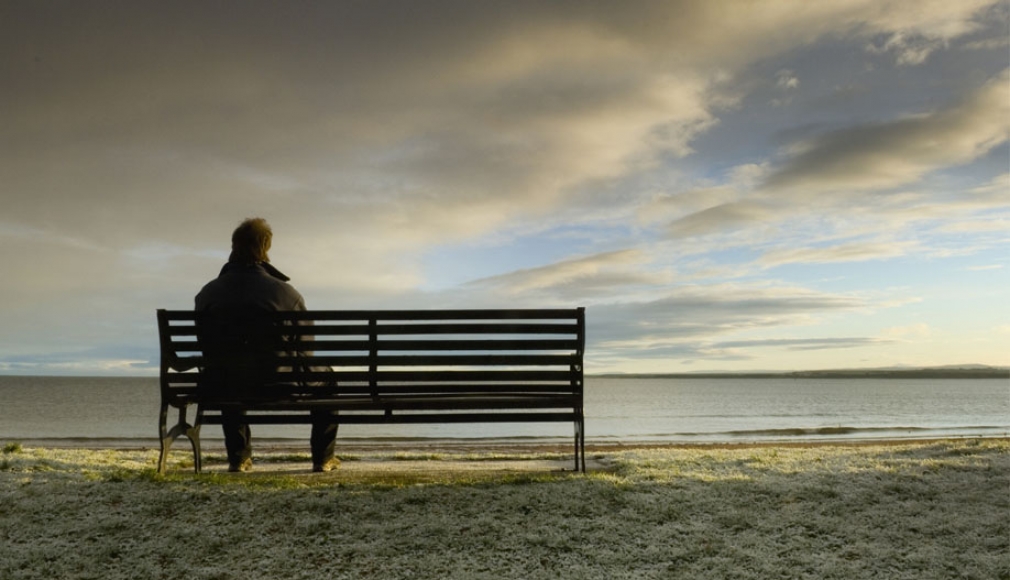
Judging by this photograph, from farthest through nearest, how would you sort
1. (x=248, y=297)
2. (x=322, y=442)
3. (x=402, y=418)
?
(x=322, y=442) → (x=402, y=418) → (x=248, y=297)

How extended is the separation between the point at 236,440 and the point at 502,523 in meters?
3.04

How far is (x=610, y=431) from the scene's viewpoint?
101 ft

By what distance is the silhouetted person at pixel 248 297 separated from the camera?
6.80 meters

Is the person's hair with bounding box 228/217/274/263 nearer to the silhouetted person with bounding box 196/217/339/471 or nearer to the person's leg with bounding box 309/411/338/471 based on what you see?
the silhouetted person with bounding box 196/217/339/471

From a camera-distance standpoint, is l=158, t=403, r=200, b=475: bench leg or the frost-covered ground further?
l=158, t=403, r=200, b=475: bench leg

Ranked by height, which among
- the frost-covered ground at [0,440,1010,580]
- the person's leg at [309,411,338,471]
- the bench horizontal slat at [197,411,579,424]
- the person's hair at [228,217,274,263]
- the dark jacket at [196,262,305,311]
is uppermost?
the person's hair at [228,217,274,263]

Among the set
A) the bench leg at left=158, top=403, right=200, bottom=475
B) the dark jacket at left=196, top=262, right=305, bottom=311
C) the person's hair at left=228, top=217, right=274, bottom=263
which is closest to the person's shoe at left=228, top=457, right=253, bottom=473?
the bench leg at left=158, top=403, right=200, bottom=475

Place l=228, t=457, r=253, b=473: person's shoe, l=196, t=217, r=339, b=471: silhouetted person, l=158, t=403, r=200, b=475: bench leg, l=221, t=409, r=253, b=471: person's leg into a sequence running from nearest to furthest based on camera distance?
1. l=158, t=403, r=200, b=475: bench leg
2. l=196, t=217, r=339, b=471: silhouetted person
3. l=221, t=409, r=253, b=471: person's leg
4. l=228, t=457, r=253, b=473: person's shoe

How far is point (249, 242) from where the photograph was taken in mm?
7031

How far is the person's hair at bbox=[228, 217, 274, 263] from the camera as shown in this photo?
23.1 feet

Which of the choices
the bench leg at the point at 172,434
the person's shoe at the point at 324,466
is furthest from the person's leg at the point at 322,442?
the bench leg at the point at 172,434

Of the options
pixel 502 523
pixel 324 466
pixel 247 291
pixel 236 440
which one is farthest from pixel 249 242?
pixel 502 523

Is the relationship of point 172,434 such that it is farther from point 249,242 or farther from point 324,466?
point 249,242

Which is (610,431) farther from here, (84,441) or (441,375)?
(441,375)
